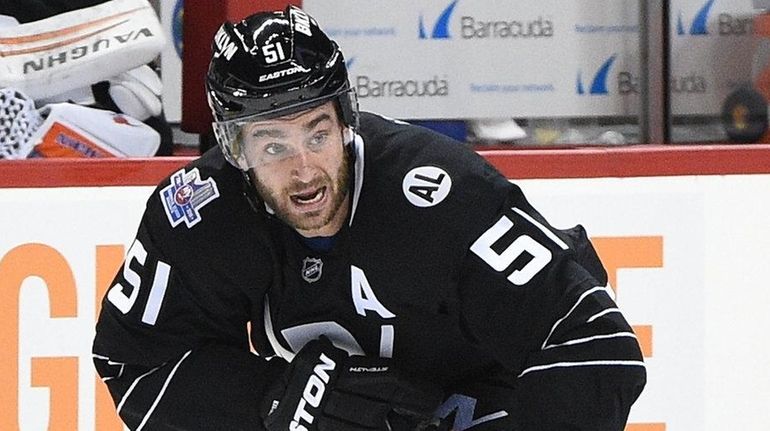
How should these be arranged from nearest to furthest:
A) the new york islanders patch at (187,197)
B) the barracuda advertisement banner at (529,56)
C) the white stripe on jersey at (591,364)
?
the white stripe on jersey at (591,364) → the new york islanders patch at (187,197) → the barracuda advertisement banner at (529,56)

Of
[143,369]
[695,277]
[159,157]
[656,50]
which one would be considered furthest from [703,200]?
[143,369]

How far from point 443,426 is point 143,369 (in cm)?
36

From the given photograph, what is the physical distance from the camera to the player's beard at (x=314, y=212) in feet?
5.80

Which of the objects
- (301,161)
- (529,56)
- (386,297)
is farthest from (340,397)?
(529,56)

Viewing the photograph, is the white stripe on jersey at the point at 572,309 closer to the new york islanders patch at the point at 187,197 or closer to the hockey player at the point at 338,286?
the hockey player at the point at 338,286

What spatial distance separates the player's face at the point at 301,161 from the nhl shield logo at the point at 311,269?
7 cm

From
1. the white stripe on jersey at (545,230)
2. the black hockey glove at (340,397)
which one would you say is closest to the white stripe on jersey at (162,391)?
the black hockey glove at (340,397)

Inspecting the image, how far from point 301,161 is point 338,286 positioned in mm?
165

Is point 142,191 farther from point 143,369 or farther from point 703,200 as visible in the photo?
point 703,200

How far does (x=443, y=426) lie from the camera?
1.83 m

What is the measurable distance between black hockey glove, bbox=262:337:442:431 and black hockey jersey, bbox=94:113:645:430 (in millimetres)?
61

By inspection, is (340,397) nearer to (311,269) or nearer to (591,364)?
(311,269)

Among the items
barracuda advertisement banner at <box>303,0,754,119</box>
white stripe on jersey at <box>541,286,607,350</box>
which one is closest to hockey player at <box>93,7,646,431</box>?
white stripe on jersey at <box>541,286,607,350</box>

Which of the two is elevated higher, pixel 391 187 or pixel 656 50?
pixel 391 187
